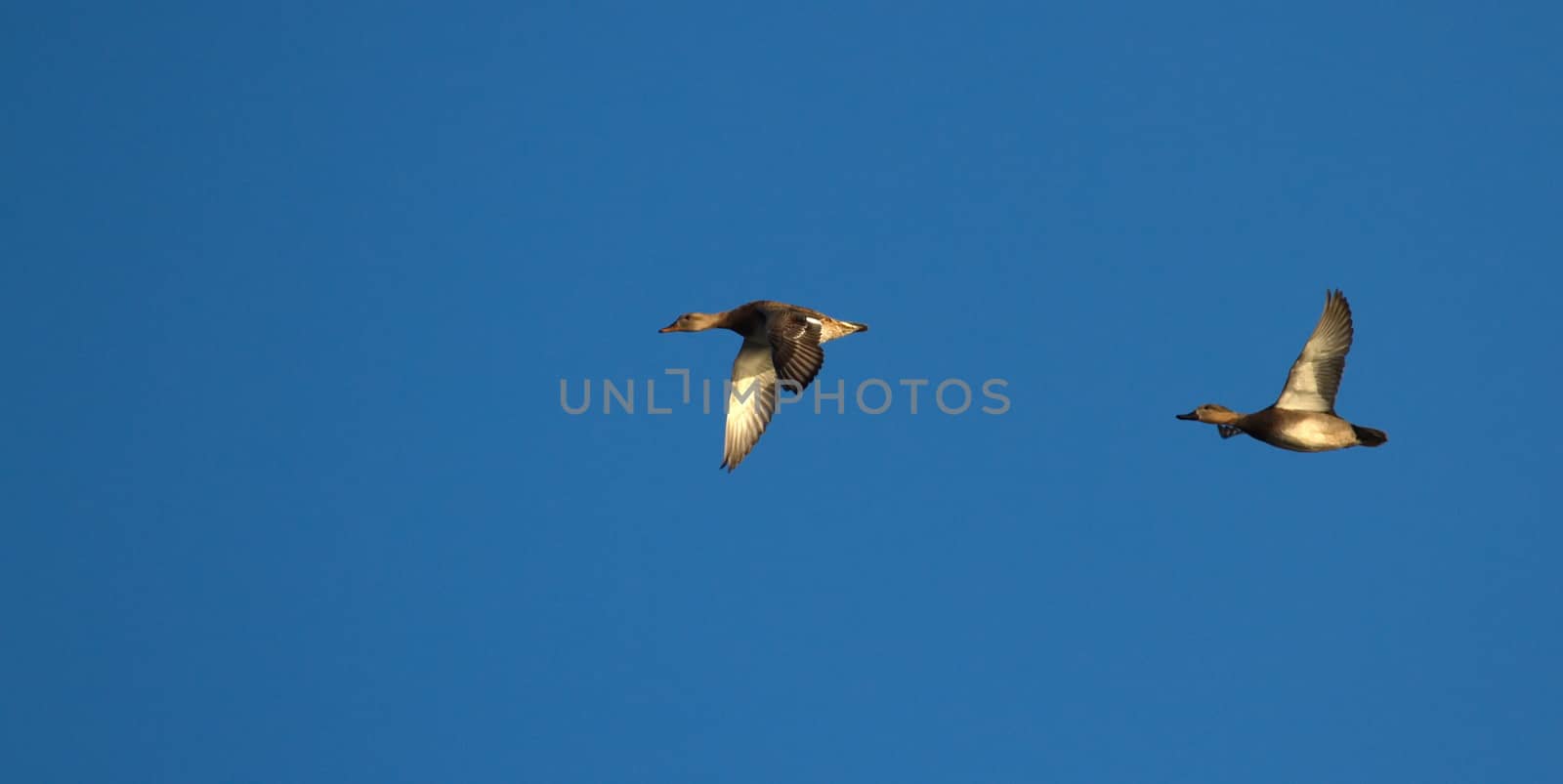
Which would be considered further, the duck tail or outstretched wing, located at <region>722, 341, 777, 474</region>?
outstretched wing, located at <region>722, 341, 777, 474</region>

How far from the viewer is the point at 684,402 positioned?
34.3m

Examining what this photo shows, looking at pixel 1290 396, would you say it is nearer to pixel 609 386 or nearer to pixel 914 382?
pixel 914 382

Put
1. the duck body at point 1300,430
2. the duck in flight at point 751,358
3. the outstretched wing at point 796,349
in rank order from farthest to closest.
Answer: the duck in flight at point 751,358 < the duck body at point 1300,430 < the outstretched wing at point 796,349

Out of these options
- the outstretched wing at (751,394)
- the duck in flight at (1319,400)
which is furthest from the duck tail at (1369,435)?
the outstretched wing at (751,394)

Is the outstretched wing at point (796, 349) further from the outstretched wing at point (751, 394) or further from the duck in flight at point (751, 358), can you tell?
the outstretched wing at point (751, 394)

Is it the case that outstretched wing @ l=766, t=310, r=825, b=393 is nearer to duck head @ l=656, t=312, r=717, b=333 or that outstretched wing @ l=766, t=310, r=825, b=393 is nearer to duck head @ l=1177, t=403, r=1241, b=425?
duck head @ l=656, t=312, r=717, b=333

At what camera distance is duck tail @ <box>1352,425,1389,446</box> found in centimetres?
3106

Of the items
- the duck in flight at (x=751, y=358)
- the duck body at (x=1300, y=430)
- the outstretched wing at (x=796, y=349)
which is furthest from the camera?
the duck in flight at (x=751, y=358)

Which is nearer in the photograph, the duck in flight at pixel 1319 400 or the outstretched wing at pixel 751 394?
the duck in flight at pixel 1319 400

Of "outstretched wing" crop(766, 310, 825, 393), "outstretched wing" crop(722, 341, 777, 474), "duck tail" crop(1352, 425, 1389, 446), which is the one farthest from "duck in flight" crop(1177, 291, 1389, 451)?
"outstretched wing" crop(722, 341, 777, 474)

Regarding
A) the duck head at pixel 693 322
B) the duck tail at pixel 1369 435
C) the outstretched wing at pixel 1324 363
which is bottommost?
the duck tail at pixel 1369 435

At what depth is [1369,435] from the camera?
1224 inches

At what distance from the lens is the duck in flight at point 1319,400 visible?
1225 inches

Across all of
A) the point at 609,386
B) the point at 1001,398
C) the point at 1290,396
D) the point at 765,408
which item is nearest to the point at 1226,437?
the point at 1290,396
